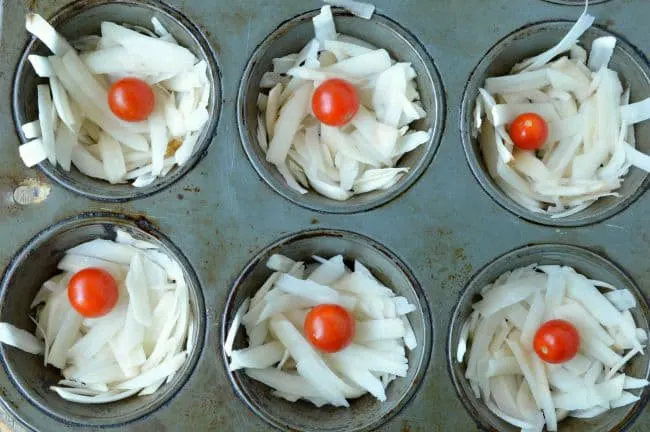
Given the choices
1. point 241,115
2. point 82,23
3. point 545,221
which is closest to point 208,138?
point 241,115

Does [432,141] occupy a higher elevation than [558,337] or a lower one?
higher

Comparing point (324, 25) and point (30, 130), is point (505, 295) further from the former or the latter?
point (30, 130)

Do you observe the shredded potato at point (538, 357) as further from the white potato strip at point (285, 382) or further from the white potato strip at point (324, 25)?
the white potato strip at point (324, 25)

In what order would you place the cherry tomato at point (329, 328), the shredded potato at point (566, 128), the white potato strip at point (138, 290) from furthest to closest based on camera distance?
1. the shredded potato at point (566, 128)
2. the white potato strip at point (138, 290)
3. the cherry tomato at point (329, 328)

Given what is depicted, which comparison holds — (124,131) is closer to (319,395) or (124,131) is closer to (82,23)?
(82,23)

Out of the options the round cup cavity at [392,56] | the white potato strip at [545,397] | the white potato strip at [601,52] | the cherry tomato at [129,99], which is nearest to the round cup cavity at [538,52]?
the white potato strip at [601,52]

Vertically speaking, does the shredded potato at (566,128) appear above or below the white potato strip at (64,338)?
above

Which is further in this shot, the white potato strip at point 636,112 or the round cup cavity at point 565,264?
the white potato strip at point 636,112
